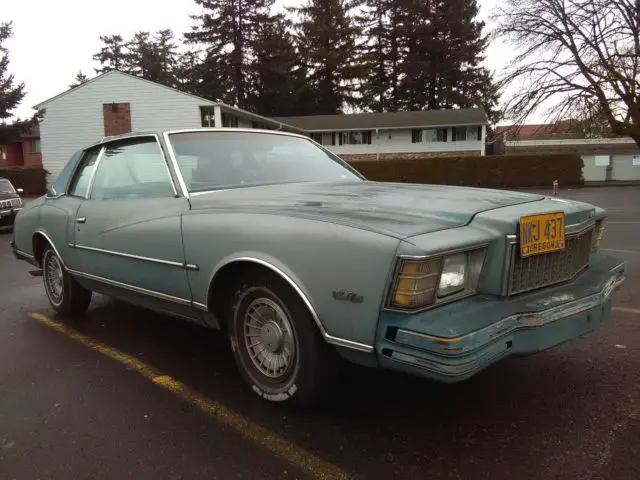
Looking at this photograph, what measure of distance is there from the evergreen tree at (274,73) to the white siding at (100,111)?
2274 centimetres

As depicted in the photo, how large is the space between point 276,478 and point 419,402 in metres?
1.03

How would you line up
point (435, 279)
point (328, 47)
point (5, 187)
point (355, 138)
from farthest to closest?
point (328, 47)
point (355, 138)
point (5, 187)
point (435, 279)

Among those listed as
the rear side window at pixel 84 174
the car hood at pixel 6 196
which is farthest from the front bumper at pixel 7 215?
the rear side window at pixel 84 174

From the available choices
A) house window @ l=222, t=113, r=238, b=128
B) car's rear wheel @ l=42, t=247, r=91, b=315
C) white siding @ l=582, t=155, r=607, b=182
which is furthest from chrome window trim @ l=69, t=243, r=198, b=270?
white siding @ l=582, t=155, r=607, b=182

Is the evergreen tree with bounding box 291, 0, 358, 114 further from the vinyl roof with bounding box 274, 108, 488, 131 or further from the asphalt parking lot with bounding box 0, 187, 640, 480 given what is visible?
A: the asphalt parking lot with bounding box 0, 187, 640, 480

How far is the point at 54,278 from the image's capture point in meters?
5.09

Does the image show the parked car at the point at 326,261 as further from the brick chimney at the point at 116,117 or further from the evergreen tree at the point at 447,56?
the evergreen tree at the point at 447,56

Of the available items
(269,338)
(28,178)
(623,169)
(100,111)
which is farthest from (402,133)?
(269,338)

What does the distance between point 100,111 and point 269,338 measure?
31102 mm

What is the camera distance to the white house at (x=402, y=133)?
1613 inches

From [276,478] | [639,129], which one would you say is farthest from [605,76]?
[276,478]

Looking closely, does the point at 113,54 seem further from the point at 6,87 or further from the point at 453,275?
the point at 453,275

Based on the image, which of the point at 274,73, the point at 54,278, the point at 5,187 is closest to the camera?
the point at 54,278

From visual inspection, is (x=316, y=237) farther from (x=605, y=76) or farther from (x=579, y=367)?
(x=605, y=76)
